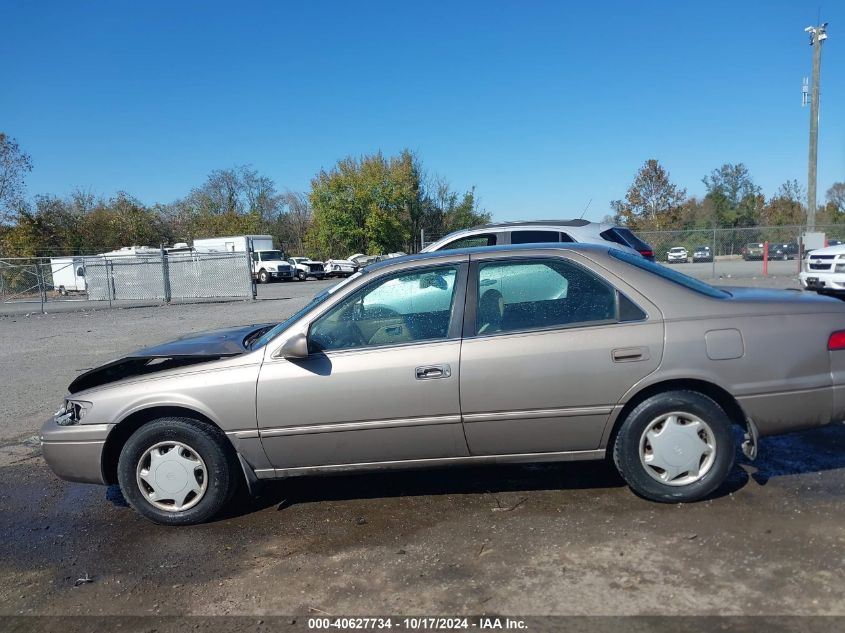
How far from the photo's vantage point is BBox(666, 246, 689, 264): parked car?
25734 millimetres

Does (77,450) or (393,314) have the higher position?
(393,314)

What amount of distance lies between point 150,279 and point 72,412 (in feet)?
69.1

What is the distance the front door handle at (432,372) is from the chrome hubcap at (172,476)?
57.5 inches

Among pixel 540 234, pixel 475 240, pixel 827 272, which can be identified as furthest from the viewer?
pixel 827 272

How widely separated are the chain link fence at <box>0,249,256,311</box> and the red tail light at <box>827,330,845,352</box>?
1996 cm

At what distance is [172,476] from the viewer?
3.95 m

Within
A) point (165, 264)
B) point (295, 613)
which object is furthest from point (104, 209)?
point (295, 613)

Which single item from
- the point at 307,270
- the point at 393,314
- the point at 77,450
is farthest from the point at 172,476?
the point at 307,270

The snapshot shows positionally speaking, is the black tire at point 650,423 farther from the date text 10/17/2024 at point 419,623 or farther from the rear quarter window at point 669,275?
the date text 10/17/2024 at point 419,623

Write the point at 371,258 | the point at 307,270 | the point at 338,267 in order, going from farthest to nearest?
the point at 338,267, the point at 307,270, the point at 371,258

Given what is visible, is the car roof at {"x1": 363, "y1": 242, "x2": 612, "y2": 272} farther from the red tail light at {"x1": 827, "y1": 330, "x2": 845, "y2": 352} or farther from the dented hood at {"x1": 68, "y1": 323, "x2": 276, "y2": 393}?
the red tail light at {"x1": 827, "y1": 330, "x2": 845, "y2": 352}

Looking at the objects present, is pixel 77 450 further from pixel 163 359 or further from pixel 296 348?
pixel 296 348

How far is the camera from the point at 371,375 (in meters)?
3.74

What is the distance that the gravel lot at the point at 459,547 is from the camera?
9.75 feet
